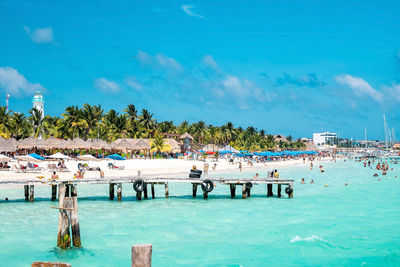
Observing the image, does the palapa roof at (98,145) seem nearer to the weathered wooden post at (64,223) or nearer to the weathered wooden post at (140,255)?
the weathered wooden post at (64,223)

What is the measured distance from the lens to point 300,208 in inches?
1149

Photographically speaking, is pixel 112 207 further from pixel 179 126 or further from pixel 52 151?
pixel 179 126

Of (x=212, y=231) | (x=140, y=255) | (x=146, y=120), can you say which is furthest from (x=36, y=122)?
(x=140, y=255)

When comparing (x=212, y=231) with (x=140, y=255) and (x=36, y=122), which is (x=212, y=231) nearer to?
(x=140, y=255)

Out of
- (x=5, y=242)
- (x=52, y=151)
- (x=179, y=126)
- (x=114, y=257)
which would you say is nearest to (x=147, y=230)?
(x=114, y=257)

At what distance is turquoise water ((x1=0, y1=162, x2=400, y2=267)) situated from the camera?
56.4 ft

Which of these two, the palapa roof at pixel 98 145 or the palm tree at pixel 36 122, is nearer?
the palapa roof at pixel 98 145

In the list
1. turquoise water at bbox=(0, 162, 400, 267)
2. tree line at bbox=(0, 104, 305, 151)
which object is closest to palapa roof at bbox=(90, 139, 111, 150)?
tree line at bbox=(0, 104, 305, 151)

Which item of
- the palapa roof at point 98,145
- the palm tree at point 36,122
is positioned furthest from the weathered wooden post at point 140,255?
the palm tree at point 36,122

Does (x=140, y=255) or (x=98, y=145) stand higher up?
(x=98, y=145)

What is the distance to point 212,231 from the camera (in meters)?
21.7

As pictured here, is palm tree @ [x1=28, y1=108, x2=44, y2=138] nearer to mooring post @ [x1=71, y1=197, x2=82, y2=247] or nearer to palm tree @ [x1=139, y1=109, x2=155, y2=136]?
palm tree @ [x1=139, y1=109, x2=155, y2=136]

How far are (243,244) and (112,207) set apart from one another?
11.6 meters

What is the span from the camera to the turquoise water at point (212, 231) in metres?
17.2
